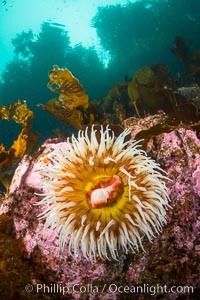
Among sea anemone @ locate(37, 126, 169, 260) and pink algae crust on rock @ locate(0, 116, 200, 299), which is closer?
sea anemone @ locate(37, 126, 169, 260)

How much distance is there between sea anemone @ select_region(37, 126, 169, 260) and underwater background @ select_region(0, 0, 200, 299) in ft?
1.45

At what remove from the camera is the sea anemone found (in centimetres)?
249

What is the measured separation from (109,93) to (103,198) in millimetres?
11060

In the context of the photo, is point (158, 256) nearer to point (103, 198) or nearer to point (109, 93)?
point (103, 198)

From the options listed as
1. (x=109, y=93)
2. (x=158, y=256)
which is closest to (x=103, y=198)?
(x=158, y=256)

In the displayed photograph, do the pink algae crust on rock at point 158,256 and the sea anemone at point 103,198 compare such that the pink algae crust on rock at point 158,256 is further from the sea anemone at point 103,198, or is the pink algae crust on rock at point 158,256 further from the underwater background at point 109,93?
the sea anemone at point 103,198

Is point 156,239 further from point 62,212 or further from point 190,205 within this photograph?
point 62,212

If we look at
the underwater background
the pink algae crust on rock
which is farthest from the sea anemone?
the underwater background

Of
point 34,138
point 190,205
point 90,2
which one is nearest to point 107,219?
point 190,205

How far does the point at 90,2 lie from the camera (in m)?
43.3

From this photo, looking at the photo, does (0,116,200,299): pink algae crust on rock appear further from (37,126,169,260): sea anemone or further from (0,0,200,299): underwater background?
(37,126,169,260): sea anemone

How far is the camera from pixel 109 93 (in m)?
13.0

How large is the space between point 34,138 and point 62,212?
6.50 feet

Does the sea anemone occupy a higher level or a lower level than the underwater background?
lower
